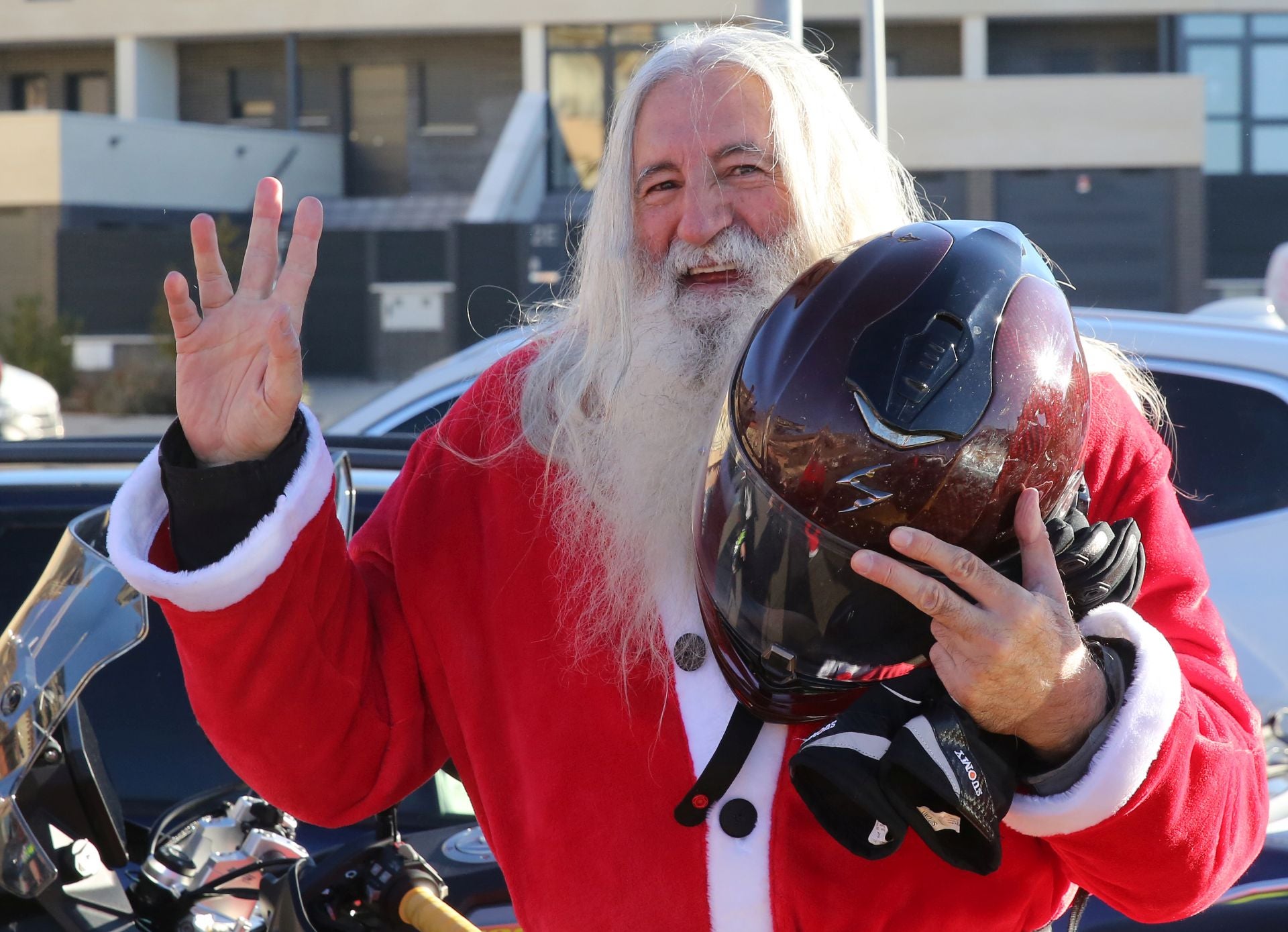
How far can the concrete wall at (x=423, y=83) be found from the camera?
26281 millimetres

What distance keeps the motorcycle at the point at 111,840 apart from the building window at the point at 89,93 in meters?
27.8

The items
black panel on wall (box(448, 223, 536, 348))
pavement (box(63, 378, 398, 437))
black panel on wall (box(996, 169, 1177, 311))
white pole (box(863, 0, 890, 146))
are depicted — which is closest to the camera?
white pole (box(863, 0, 890, 146))

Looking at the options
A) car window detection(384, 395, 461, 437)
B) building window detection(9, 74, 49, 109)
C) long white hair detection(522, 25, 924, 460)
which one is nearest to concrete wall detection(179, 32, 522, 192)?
building window detection(9, 74, 49, 109)

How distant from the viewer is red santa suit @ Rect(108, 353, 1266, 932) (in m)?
1.62

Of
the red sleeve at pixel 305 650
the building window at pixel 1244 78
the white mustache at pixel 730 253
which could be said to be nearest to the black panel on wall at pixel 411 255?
the building window at pixel 1244 78

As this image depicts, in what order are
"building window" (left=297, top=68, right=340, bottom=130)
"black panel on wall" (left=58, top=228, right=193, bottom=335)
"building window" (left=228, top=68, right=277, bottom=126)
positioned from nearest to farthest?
1. "black panel on wall" (left=58, top=228, right=193, bottom=335)
2. "building window" (left=297, top=68, right=340, bottom=130)
3. "building window" (left=228, top=68, right=277, bottom=126)

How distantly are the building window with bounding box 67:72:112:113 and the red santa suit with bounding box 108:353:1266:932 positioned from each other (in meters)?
28.0

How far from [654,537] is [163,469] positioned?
647 millimetres

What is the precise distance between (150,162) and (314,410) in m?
9.46

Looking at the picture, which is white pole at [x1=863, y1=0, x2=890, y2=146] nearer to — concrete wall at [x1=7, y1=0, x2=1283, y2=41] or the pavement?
the pavement

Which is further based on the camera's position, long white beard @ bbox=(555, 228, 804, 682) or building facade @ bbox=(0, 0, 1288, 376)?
building facade @ bbox=(0, 0, 1288, 376)

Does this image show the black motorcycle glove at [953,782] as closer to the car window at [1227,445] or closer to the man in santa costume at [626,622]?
the man in santa costume at [626,622]

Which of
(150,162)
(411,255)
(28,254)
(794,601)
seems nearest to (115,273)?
(28,254)

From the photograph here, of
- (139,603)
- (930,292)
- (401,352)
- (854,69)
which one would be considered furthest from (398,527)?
(854,69)
